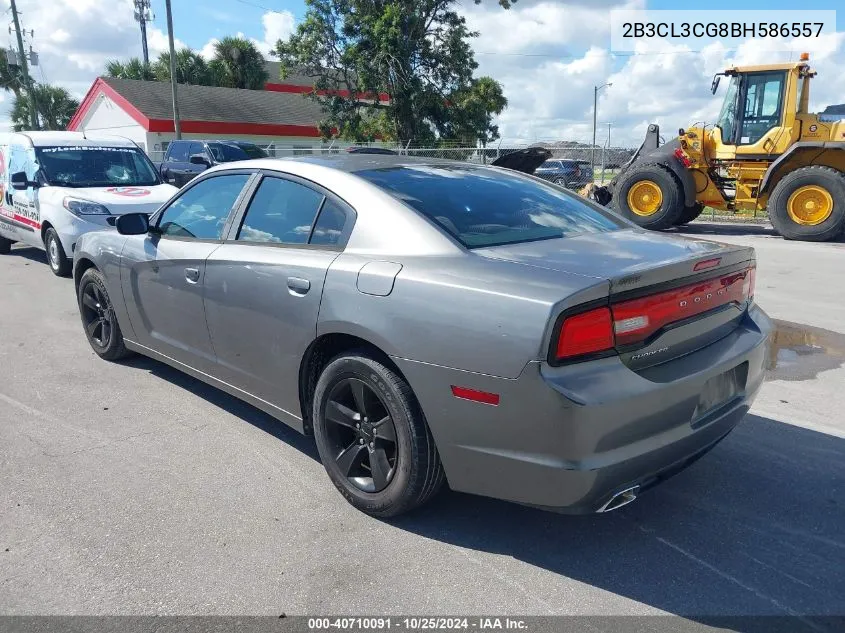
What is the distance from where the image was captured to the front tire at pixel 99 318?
511 cm

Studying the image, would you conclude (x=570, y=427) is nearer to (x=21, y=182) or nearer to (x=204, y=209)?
(x=204, y=209)

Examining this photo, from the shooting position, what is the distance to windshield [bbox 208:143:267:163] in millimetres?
18953

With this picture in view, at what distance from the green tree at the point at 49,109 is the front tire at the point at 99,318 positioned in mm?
41927

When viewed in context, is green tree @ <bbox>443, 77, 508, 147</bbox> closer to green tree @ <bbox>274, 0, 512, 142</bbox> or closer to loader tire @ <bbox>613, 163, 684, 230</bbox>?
green tree @ <bbox>274, 0, 512, 142</bbox>

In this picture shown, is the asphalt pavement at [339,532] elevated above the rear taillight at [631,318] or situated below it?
below

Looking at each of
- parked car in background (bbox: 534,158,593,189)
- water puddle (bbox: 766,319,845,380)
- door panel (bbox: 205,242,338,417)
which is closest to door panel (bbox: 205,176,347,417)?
door panel (bbox: 205,242,338,417)

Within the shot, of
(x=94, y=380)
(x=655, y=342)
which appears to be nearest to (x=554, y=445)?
(x=655, y=342)

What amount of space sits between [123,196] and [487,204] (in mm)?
6774

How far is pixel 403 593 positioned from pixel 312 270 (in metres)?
1.44

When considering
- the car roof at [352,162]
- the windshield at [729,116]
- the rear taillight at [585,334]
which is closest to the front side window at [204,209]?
the car roof at [352,162]

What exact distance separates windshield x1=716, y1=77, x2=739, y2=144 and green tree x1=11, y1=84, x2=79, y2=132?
39.6 metres

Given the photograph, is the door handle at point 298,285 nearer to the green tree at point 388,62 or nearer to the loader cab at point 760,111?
the loader cab at point 760,111

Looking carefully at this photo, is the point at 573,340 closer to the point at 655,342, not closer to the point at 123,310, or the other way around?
the point at 655,342

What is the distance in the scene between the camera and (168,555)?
2871mm
